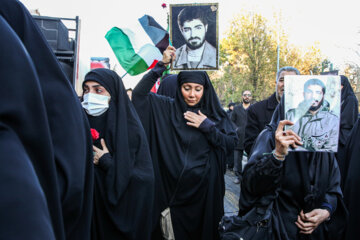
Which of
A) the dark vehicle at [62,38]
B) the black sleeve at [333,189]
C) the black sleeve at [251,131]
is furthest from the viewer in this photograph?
the dark vehicle at [62,38]

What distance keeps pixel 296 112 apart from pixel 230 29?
23.9m

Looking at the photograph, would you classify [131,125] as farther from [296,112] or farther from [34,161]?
[34,161]

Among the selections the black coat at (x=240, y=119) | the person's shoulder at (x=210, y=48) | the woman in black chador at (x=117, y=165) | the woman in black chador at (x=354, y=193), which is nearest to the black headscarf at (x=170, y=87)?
the person's shoulder at (x=210, y=48)

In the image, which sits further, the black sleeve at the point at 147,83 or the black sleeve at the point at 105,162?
the black sleeve at the point at 147,83

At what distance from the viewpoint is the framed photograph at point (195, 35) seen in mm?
2969

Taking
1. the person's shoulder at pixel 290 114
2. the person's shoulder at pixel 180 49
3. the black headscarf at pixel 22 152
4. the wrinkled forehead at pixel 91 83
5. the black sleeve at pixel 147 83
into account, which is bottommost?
the black headscarf at pixel 22 152

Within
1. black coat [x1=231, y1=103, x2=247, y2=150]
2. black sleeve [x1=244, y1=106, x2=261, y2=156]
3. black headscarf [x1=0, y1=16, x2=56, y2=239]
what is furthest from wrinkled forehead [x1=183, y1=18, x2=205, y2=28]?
black coat [x1=231, y1=103, x2=247, y2=150]

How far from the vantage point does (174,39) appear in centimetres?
302

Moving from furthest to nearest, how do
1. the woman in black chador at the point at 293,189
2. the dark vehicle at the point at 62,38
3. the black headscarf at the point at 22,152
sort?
the dark vehicle at the point at 62,38 < the woman in black chador at the point at 293,189 < the black headscarf at the point at 22,152

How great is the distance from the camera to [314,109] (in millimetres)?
1685

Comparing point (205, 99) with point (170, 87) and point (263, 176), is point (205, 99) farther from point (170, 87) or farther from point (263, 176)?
point (263, 176)

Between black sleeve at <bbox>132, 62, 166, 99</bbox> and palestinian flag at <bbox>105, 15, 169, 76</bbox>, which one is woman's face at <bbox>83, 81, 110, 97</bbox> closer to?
black sleeve at <bbox>132, 62, 166, 99</bbox>

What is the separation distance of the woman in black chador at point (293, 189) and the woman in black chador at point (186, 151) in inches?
37.3

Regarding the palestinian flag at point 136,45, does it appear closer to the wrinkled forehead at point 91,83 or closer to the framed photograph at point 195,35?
the framed photograph at point 195,35
